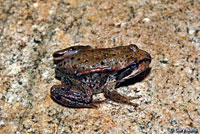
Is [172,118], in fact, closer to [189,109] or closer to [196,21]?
[189,109]

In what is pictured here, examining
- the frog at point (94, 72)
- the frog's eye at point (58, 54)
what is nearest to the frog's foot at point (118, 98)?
the frog at point (94, 72)

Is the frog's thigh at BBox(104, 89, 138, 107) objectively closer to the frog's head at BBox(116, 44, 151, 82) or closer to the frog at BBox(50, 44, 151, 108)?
the frog at BBox(50, 44, 151, 108)

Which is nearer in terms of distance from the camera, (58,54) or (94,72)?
(94,72)

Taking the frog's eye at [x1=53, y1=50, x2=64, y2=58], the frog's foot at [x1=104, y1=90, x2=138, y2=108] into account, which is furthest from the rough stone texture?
the frog's eye at [x1=53, y1=50, x2=64, y2=58]

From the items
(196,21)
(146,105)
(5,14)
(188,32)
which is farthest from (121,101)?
(5,14)

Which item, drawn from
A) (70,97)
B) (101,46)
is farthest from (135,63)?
(70,97)

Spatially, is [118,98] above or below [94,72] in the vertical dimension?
below

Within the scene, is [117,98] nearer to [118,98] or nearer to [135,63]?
[118,98]

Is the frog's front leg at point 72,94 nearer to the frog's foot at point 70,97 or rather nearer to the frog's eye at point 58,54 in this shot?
the frog's foot at point 70,97
